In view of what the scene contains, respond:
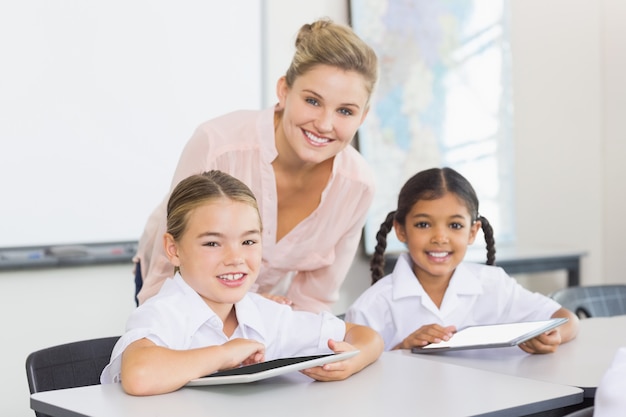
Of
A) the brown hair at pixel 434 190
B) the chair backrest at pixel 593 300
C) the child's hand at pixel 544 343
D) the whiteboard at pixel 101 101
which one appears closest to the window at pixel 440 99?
the whiteboard at pixel 101 101

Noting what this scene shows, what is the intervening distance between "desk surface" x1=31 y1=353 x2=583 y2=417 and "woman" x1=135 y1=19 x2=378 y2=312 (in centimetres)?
54

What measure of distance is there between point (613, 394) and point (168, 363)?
695mm

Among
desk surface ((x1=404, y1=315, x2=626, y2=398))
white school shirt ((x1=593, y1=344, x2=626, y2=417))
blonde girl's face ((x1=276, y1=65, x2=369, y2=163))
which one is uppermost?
blonde girl's face ((x1=276, y1=65, x2=369, y2=163))

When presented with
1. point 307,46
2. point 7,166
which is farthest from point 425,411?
point 7,166

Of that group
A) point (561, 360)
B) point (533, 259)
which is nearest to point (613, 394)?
point (561, 360)

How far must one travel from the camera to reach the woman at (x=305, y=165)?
6.41 feet

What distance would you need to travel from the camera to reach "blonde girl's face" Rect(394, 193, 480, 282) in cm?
221

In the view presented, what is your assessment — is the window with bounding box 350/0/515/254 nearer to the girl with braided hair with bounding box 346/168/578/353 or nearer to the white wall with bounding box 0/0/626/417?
the white wall with bounding box 0/0/626/417

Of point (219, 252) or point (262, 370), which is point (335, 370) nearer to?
point (262, 370)

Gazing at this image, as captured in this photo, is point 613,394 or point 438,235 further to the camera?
point 438,235

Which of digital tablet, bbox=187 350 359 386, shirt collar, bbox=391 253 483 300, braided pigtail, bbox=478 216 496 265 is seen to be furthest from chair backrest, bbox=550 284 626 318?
digital tablet, bbox=187 350 359 386

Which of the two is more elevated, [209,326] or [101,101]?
[101,101]

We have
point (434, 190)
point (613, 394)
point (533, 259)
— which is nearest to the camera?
point (613, 394)

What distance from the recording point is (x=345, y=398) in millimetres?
1375
